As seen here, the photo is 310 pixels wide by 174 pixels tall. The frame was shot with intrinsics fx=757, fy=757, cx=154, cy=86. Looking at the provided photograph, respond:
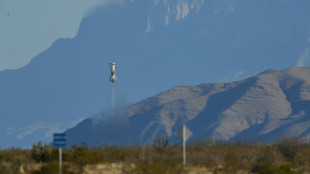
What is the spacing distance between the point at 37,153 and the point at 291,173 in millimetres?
11124

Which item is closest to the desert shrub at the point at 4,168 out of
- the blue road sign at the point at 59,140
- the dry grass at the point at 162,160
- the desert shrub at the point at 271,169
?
the dry grass at the point at 162,160

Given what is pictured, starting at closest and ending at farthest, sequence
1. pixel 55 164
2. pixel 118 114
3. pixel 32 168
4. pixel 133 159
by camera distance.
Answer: pixel 55 164, pixel 32 168, pixel 133 159, pixel 118 114

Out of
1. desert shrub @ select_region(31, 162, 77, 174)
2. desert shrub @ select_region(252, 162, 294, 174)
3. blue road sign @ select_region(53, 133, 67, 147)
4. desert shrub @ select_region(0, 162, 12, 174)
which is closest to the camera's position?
blue road sign @ select_region(53, 133, 67, 147)

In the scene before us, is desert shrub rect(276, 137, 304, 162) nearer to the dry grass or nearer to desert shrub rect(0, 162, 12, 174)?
the dry grass

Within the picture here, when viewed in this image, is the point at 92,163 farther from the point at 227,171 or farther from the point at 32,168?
the point at 227,171

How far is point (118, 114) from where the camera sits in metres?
137

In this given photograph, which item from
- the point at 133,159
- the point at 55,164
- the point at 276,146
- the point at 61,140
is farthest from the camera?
the point at 276,146

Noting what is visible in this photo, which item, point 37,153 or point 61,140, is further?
point 37,153

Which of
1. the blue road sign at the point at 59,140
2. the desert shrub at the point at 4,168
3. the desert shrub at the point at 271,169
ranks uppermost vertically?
the blue road sign at the point at 59,140

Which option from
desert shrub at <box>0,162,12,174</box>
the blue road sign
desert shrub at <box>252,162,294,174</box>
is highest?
the blue road sign

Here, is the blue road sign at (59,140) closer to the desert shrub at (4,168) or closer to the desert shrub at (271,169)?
the desert shrub at (4,168)

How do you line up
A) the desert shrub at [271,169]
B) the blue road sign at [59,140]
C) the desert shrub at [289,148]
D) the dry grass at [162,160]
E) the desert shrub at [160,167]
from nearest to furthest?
the blue road sign at [59,140]
the desert shrub at [160,167]
the desert shrub at [271,169]
the dry grass at [162,160]
the desert shrub at [289,148]

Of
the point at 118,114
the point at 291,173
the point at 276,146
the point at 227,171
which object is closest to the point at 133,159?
the point at 227,171

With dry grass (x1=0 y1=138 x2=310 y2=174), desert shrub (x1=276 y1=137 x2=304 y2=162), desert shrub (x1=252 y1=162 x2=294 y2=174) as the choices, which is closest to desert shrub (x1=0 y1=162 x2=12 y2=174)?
dry grass (x1=0 y1=138 x2=310 y2=174)
